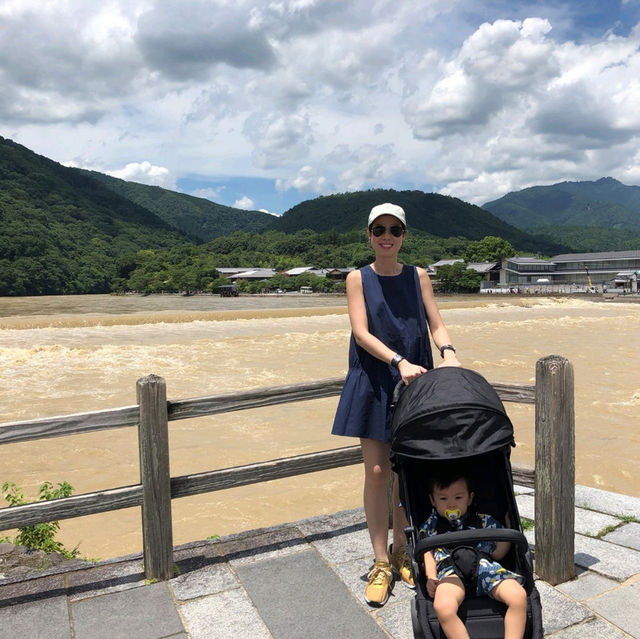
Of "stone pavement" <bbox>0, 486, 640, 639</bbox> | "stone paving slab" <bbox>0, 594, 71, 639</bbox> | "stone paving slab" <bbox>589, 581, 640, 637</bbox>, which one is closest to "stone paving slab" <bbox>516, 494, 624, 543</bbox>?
"stone pavement" <bbox>0, 486, 640, 639</bbox>

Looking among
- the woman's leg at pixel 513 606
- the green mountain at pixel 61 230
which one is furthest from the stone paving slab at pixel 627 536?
the green mountain at pixel 61 230

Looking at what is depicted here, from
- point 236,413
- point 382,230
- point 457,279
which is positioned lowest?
point 236,413

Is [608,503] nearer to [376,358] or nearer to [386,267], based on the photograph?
[376,358]

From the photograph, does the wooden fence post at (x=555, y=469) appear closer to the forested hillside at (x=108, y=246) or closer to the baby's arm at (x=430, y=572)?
the baby's arm at (x=430, y=572)

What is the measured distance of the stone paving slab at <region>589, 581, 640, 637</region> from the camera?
2.63 meters

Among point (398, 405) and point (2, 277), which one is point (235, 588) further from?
point (2, 277)

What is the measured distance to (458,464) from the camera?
256cm

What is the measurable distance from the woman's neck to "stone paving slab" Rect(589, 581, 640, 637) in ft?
6.80

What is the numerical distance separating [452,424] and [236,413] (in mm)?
9129

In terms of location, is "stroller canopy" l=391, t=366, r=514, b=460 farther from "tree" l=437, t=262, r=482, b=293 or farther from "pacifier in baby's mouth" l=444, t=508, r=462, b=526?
"tree" l=437, t=262, r=482, b=293

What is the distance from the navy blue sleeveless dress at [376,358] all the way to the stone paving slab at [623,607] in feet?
4.59

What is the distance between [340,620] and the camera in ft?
9.10

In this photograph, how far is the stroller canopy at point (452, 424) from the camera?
2363 millimetres

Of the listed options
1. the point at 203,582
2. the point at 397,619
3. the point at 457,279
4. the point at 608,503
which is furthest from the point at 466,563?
the point at 457,279
